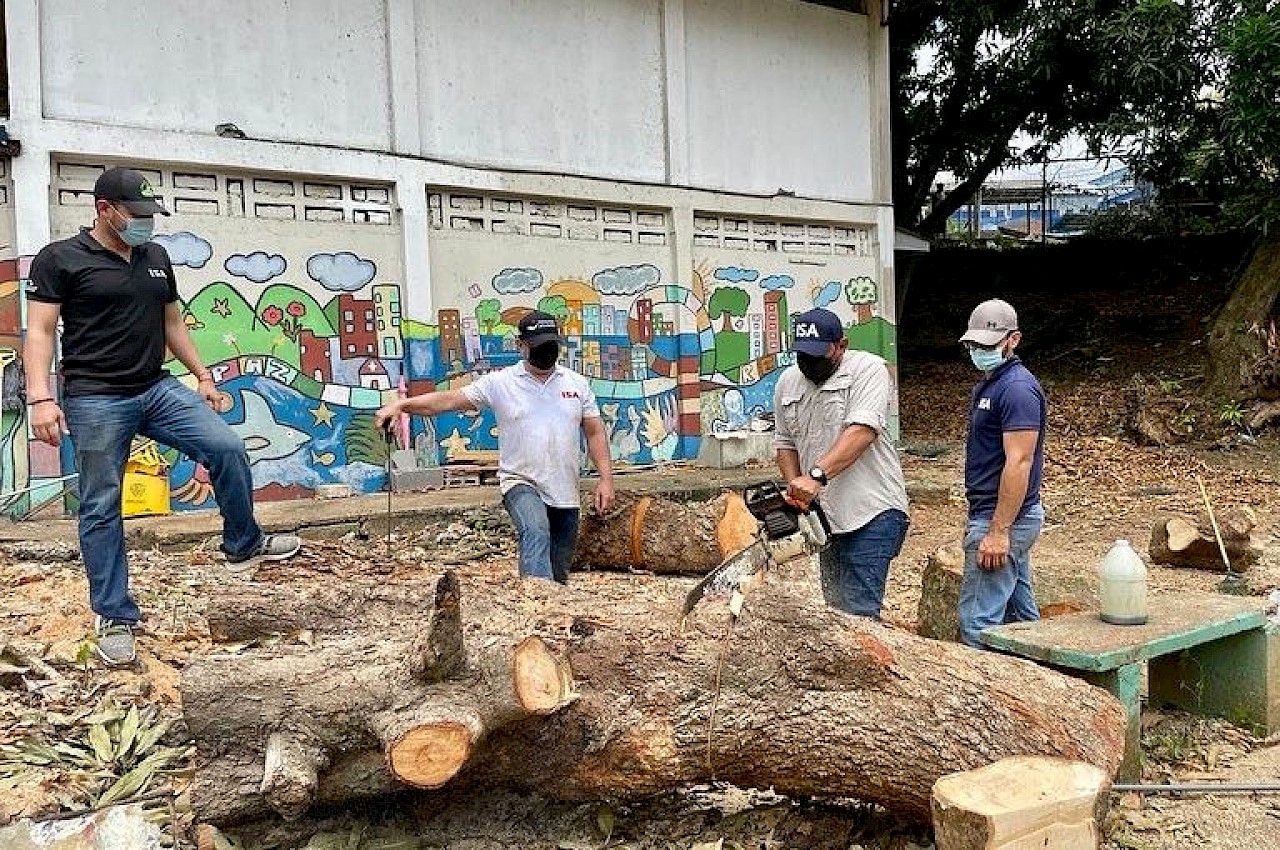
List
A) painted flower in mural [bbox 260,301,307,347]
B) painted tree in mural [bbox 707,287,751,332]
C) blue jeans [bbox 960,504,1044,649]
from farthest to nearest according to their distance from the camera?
painted tree in mural [bbox 707,287,751,332] → painted flower in mural [bbox 260,301,307,347] → blue jeans [bbox 960,504,1044,649]

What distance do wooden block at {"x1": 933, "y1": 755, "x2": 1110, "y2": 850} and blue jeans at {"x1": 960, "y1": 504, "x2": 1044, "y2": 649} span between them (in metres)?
1.37

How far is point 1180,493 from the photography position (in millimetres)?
10867

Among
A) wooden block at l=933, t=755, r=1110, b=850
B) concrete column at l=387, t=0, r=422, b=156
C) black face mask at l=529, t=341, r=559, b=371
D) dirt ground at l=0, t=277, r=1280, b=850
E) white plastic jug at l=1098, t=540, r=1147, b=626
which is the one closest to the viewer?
wooden block at l=933, t=755, r=1110, b=850

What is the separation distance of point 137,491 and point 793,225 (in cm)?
Answer: 796

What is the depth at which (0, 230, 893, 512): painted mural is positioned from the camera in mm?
9305

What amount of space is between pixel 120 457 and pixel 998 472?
3.46m

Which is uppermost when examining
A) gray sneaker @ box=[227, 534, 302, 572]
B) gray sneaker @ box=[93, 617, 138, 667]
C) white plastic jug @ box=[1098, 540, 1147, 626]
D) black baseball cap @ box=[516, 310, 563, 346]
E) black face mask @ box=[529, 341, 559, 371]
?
black baseball cap @ box=[516, 310, 563, 346]

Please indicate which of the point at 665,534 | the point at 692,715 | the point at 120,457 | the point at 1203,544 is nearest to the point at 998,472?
the point at 692,715

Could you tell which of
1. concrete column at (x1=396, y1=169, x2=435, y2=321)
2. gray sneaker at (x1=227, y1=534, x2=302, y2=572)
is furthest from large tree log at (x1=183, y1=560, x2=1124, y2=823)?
concrete column at (x1=396, y1=169, x2=435, y2=321)

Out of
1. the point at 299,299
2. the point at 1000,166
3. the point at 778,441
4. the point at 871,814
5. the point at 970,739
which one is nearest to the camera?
the point at 970,739

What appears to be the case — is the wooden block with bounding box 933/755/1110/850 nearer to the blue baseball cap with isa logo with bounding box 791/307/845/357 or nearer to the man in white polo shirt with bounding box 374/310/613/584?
the blue baseball cap with isa logo with bounding box 791/307/845/357

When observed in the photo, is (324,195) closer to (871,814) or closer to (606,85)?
(606,85)

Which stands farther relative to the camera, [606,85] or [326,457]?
[606,85]

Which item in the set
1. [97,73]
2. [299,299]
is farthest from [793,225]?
[97,73]
